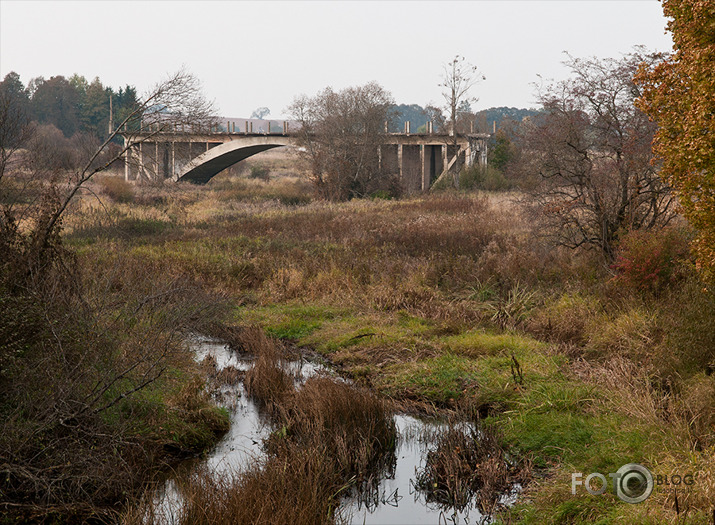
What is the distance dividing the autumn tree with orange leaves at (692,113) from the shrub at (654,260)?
8.45 ft

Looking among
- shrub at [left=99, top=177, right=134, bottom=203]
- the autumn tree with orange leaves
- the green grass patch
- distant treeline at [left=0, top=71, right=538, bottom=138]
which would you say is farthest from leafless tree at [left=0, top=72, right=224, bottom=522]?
distant treeline at [left=0, top=71, right=538, bottom=138]

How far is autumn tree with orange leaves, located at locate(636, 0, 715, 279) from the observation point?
5762 mm

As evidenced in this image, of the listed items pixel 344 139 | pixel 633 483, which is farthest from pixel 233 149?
pixel 633 483

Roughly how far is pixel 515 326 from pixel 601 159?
368 cm

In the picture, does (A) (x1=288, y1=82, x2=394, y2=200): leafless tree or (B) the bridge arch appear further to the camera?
(B) the bridge arch

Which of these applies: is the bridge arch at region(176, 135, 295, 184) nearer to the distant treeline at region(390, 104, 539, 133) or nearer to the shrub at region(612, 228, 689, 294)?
the distant treeline at region(390, 104, 539, 133)

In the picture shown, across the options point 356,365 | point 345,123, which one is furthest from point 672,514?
point 345,123

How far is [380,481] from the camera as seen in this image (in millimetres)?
5891

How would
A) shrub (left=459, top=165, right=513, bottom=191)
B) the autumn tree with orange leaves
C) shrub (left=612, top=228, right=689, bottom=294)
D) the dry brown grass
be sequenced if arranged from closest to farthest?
the autumn tree with orange leaves → the dry brown grass → shrub (left=612, top=228, right=689, bottom=294) → shrub (left=459, top=165, right=513, bottom=191)

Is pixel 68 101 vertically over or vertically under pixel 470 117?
over

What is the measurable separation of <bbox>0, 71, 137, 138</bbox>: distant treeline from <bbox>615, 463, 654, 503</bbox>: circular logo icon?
72.1 m

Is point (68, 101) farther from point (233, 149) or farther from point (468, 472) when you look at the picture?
point (468, 472)

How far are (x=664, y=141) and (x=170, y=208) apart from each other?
24301 mm

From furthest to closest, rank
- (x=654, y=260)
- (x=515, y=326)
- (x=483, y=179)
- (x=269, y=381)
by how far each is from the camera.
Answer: (x=483, y=179)
(x=515, y=326)
(x=654, y=260)
(x=269, y=381)
